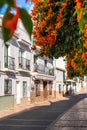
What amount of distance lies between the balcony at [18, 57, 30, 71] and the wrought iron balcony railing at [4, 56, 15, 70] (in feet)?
6.34

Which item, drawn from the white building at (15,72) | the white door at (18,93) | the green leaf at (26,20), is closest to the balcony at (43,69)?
the white building at (15,72)

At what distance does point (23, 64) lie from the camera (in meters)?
38.8

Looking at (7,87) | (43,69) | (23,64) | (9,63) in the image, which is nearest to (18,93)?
(23,64)

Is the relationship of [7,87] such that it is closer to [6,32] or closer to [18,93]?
[18,93]

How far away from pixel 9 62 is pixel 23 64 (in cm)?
488

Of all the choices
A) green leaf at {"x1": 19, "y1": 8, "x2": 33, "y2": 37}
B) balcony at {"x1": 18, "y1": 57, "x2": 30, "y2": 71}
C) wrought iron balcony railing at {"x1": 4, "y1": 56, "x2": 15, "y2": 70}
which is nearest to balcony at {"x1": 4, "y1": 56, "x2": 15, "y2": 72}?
wrought iron balcony railing at {"x1": 4, "y1": 56, "x2": 15, "y2": 70}

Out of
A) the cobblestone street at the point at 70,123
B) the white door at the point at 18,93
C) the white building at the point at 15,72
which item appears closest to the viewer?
the cobblestone street at the point at 70,123

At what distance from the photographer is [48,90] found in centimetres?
5275

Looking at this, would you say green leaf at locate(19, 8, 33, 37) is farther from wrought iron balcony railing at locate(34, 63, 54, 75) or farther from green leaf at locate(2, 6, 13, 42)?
wrought iron balcony railing at locate(34, 63, 54, 75)

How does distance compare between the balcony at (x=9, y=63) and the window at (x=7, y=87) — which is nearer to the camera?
the balcony at (x=9, y=63)

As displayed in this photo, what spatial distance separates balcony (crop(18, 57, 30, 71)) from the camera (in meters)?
37.2

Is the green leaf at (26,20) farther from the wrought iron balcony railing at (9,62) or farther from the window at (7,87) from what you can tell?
the window at (7,87)

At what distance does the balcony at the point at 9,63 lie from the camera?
108ft

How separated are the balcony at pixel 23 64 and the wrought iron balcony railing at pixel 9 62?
1933mm
